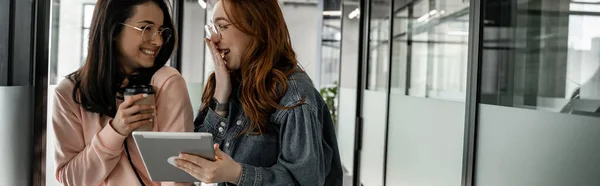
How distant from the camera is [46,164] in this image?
270 centimetres

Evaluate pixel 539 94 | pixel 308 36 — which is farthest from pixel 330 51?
pixel 539 94

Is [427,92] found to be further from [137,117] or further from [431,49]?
[137,117]

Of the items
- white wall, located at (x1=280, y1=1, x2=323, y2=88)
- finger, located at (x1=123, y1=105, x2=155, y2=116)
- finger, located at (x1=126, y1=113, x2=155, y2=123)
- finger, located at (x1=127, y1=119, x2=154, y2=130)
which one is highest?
white wall, located at (x1=280, y1=1, x2=323, y2=88)

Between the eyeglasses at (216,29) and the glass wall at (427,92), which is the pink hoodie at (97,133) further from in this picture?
the glass wall at (427,92)

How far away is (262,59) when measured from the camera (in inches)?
53.8

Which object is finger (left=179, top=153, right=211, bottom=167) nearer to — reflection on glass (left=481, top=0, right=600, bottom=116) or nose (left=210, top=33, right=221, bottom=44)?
nose (left=210, top=33, right=221, bottom=44)

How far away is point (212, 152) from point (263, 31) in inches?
11.1

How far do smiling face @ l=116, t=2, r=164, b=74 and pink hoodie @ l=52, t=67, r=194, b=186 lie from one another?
0.07 metres

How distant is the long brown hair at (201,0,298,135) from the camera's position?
1359 mm

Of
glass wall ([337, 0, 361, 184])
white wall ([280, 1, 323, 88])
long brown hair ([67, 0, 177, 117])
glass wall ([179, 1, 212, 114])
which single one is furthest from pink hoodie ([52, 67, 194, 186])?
glass wall ([337, 0, 361, 184])

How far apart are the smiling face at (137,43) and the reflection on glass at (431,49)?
1.53 meters

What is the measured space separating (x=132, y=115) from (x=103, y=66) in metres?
0.15

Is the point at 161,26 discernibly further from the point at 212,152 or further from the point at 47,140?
the point at 47,140

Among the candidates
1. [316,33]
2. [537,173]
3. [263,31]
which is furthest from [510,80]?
[316,33]
